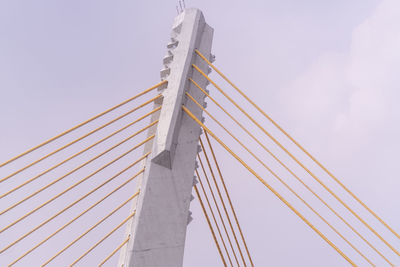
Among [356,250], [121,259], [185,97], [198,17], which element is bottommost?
[121,259]

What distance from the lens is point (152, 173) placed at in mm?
12234

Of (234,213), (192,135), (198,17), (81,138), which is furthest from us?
(234,213)

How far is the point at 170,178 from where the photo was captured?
1234 centimetres

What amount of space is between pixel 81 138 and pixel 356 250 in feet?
26.6

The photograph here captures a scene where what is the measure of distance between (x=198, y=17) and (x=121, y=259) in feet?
25.4

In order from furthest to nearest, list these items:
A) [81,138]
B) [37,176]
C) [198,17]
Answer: [198,17] < [81,138] < [37,176]

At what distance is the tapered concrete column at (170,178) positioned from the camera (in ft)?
38.6

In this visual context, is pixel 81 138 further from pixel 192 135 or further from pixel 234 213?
pixel 234 213

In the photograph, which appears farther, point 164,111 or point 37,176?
point 164,111

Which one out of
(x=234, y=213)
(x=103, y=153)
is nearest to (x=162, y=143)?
(x=103, y=153)

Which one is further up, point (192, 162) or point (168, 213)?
point (192, 162)

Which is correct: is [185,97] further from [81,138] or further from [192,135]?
[81,138]

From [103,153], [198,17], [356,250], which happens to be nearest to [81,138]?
[103,153]

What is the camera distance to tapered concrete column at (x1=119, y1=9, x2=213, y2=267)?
1176 centimetres
